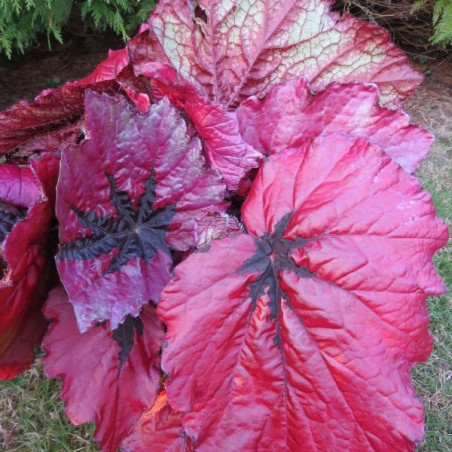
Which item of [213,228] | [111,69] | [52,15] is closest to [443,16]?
[52,15]

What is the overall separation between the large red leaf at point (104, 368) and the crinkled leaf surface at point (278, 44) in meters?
0.61

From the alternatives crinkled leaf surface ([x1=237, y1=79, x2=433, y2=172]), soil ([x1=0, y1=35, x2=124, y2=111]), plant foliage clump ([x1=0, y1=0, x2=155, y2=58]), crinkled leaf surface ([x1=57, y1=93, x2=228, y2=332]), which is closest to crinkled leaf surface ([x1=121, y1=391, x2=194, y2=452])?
crinkled leaf surface ([x1=57, y1=93, x2=228, y2=332])

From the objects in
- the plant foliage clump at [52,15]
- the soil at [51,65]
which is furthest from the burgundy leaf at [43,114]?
the soil at [51,65]

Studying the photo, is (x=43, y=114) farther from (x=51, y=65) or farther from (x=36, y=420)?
(x=51, y=65)

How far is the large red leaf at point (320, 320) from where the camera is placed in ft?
2.69

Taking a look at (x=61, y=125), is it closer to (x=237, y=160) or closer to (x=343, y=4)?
(x=237, y=160)

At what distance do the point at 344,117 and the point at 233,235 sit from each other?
0.35 meters

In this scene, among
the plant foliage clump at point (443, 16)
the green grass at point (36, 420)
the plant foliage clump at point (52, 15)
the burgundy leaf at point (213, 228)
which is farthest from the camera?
the plant foliage clump at point (443, 16)

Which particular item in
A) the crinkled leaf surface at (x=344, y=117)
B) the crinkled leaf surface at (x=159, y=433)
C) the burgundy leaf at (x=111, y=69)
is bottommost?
the crinkled leaf surface at (x=159, y=433)

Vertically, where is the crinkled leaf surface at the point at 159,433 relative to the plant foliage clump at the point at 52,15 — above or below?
below

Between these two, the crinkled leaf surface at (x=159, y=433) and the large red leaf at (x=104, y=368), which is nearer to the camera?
the large red leaf at (x=104, y=368)

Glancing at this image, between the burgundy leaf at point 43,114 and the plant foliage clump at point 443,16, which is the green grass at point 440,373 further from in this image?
the burgundy leaf at point 43,114

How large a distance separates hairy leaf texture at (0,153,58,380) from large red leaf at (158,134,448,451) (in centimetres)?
27

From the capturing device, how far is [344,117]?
1.00 meters
